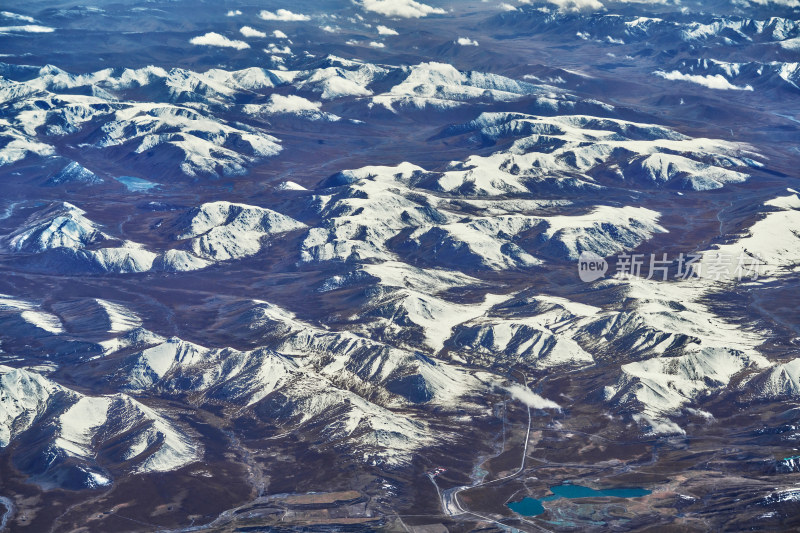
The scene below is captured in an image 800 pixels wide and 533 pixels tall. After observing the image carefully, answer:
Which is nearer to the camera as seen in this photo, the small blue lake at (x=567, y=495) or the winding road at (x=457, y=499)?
the winding road at (x=457, y=499)

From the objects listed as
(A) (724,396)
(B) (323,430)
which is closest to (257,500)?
(B) (323,430)

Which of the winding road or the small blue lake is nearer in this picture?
the winding road

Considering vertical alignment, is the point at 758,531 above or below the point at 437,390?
above

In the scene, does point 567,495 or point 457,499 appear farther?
point 567,495

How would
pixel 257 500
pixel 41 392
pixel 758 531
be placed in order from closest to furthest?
1. pixel 758 531
2. pixel 257 500
3. pixel 41 392

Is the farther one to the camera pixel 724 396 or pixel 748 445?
pixel 724 396

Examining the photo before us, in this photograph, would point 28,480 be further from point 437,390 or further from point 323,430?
point 437,390

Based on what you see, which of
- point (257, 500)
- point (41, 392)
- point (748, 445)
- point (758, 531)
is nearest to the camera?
point (758, 531)

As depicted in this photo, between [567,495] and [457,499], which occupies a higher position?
[567,495]
